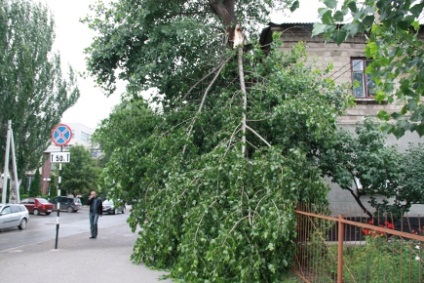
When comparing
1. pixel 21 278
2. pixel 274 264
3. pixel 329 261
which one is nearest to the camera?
pixel 329 261

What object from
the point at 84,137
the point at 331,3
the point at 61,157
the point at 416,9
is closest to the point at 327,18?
the point at 331,3

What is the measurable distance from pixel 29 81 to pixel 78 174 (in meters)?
22.0

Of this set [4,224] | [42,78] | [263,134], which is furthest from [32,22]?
[263,134]

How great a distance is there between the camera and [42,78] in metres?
30.4

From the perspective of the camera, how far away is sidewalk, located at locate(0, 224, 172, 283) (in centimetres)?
769

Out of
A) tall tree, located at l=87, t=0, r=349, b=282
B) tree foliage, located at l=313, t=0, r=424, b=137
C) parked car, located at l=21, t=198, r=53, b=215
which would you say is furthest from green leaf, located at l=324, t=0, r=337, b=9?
parked car, located at l=21, t=198, r=53, b=215

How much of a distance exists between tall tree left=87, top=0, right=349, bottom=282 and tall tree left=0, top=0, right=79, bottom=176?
18.3 metres

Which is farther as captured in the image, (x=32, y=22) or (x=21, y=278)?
(x=32, y=22)

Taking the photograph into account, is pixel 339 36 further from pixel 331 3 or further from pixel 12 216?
pixel 12 216

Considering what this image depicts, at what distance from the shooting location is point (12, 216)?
1917 cm

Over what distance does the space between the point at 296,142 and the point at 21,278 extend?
20.3ft

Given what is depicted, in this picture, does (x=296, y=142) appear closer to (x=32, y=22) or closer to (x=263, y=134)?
(x=263, y=134)

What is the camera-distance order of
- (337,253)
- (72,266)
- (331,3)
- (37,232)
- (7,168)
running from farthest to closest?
(7,168) → (37,232) → (72,266) → (337,253) → (331,3)

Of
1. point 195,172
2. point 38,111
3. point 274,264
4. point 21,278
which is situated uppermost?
point 38,111
